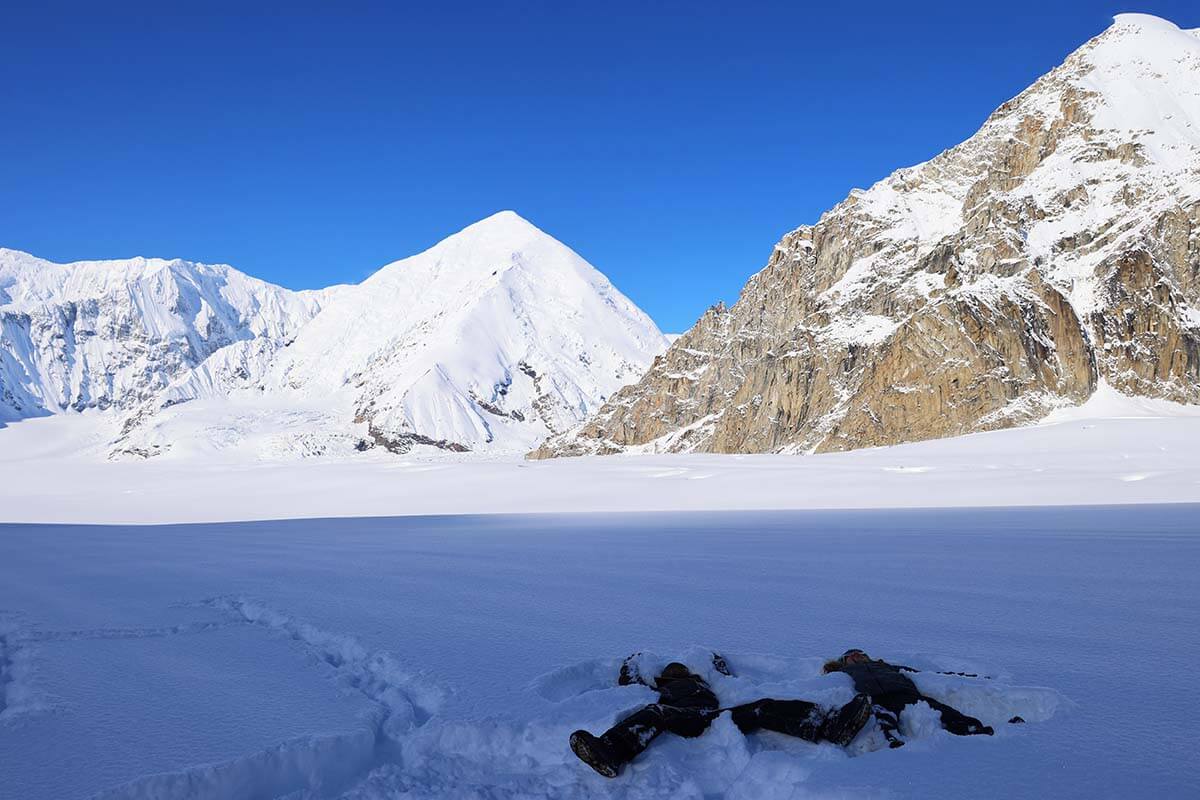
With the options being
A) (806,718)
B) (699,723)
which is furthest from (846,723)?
(699,723)

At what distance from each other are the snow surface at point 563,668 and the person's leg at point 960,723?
9cm

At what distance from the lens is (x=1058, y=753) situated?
10.9 feet

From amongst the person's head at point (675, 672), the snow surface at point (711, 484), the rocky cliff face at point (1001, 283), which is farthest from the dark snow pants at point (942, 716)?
the rocky cliff face at point (1001, 283)

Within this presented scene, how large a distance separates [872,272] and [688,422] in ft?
101

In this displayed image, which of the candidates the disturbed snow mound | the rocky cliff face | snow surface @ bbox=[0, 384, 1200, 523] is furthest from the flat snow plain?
the rocky cliff face

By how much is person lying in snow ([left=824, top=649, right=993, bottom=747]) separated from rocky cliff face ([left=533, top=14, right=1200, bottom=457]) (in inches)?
2603

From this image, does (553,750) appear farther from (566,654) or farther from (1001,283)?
(1001,283)

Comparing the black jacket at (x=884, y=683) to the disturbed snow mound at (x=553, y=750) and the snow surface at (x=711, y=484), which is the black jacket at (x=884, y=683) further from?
the snow surface at (x=711, y=484)

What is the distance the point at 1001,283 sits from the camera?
69.1 meters

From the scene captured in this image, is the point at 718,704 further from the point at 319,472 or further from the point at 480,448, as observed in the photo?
the point at 480,448

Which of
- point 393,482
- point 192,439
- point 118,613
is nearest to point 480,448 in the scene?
point 192,439

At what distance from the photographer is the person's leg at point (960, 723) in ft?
12.0

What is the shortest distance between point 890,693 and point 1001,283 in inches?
2951

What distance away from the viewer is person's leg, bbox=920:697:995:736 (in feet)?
12.0
